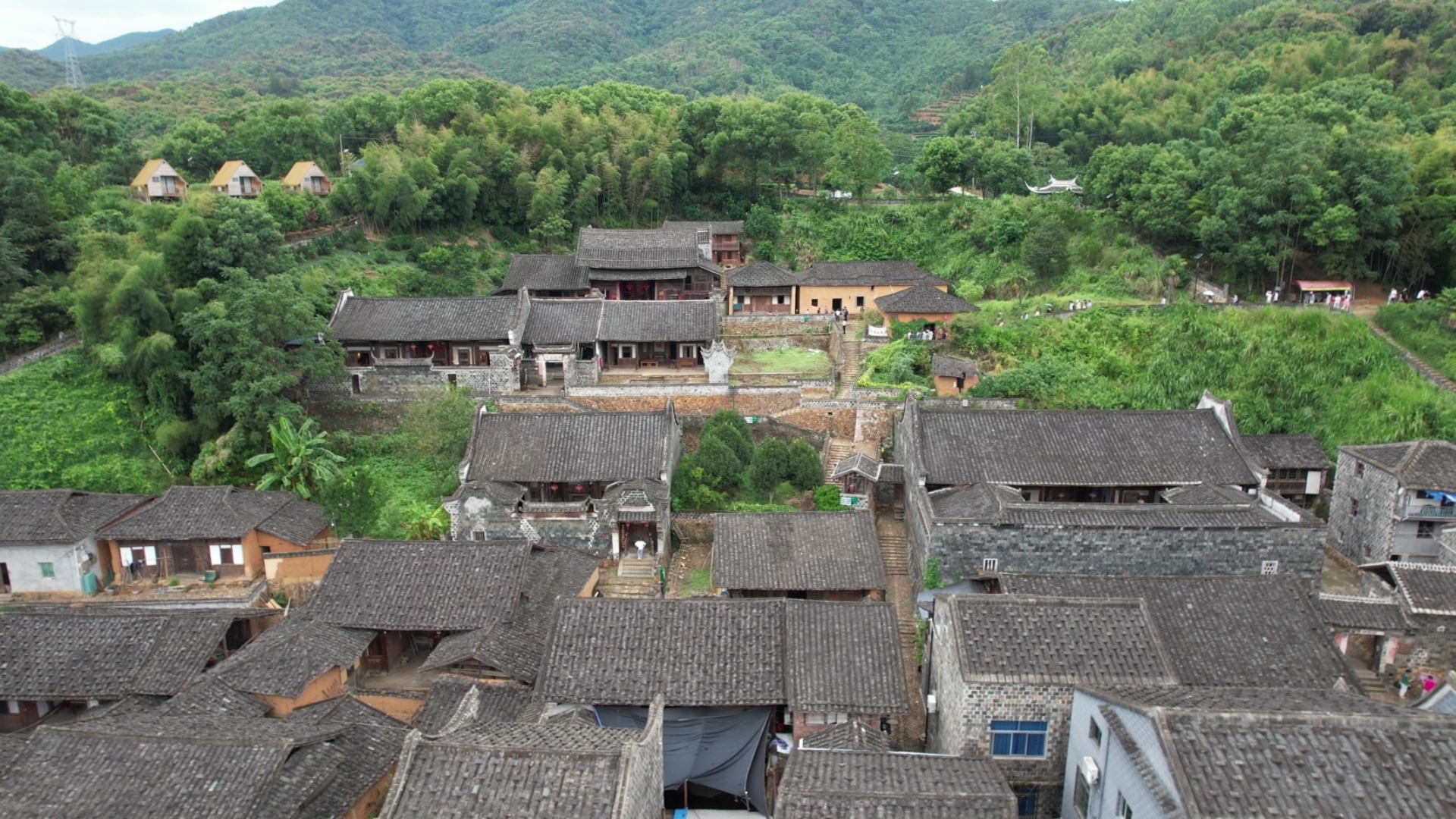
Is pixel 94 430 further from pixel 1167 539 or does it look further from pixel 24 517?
pixel 1167 539

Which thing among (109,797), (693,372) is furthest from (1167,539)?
(109,797)

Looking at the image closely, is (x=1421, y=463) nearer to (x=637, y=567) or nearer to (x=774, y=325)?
(x=637, y=567)

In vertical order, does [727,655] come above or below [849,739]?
above

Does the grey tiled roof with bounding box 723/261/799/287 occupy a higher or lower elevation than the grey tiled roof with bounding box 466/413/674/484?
higher

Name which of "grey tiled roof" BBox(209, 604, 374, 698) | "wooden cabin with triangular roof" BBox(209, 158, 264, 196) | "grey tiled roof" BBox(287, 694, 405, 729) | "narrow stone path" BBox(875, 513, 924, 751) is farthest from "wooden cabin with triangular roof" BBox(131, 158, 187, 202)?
"narrow stone path" BBox(875, 513, 924, 751)

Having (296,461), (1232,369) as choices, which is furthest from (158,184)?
(1232,369)

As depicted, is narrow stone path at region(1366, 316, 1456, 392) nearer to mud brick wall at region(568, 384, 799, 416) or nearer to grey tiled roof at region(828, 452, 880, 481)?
grey tiled roof at region(828, 452, 880, 481)
